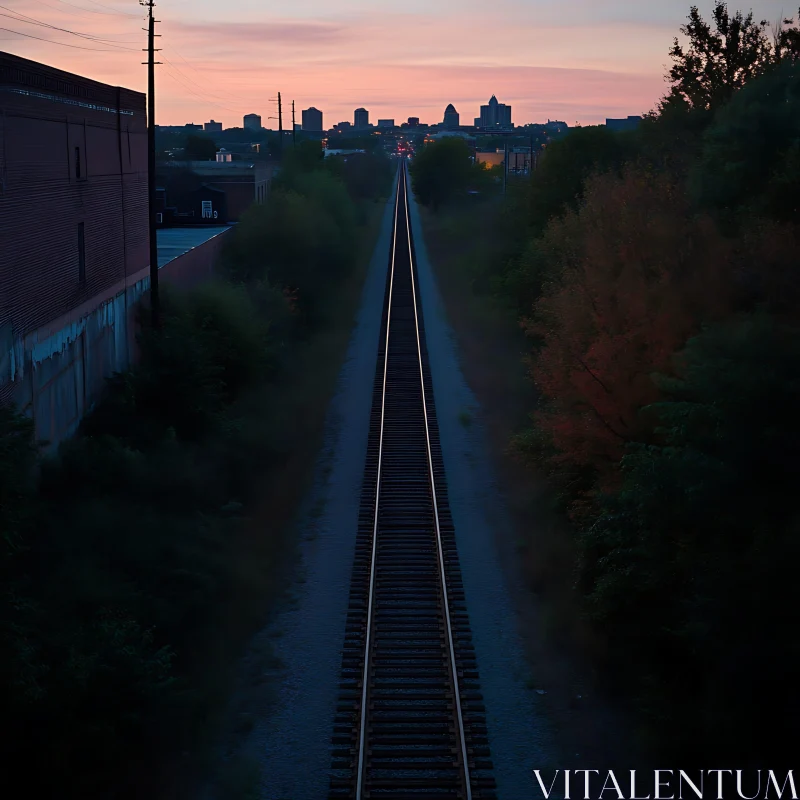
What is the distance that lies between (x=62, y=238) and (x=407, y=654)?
11401 mm

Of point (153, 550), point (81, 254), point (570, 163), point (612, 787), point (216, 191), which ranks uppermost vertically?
point (570, 163)

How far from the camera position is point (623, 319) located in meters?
14.7

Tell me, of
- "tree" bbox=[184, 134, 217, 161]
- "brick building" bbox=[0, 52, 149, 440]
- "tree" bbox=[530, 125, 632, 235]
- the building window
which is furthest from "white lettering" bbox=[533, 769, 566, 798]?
"tree" bbox=[184, 134, 217, 161]

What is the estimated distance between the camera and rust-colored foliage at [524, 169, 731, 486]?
44.0ft

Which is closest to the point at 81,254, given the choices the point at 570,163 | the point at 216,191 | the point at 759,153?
the point at 759,153

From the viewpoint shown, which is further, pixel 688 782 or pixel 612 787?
pixel 612 787

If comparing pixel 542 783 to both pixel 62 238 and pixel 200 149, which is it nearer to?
pixel 62 238

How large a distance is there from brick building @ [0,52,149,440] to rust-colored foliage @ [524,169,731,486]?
835 centimetres

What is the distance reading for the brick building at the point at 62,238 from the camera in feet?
50.6

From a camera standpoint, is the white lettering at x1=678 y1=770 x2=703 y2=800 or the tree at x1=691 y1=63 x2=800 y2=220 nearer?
the white lettering at x1=678 y1=770 x2=703 y2=800

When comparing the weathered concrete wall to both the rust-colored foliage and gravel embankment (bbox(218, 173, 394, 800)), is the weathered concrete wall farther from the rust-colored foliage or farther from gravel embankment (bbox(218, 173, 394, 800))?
the rust-colored foliage

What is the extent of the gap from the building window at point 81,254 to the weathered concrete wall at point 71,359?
0.64m

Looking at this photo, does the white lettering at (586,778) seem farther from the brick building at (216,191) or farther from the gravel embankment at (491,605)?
the brick building at (216,191)

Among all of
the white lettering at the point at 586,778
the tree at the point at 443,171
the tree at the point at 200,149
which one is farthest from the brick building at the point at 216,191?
the white lettering at the point at 586,778
